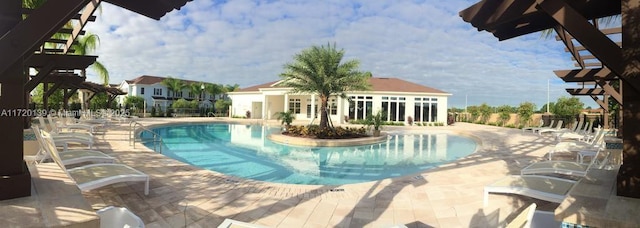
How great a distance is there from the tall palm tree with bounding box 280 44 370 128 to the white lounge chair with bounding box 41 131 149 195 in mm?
12346

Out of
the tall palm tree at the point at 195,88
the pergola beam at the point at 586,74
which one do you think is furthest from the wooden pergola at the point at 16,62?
the tall palm tree at the point at 195,88

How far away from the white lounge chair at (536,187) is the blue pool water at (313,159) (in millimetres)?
4003

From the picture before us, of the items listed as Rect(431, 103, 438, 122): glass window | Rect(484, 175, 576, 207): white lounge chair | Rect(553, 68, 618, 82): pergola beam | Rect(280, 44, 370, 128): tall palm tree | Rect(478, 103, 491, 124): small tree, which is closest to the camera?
Rect(484, 175, 576, 207): white lounge chair

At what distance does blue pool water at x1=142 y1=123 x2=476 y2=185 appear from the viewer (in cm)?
884

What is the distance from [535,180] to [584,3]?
2541 millimetres

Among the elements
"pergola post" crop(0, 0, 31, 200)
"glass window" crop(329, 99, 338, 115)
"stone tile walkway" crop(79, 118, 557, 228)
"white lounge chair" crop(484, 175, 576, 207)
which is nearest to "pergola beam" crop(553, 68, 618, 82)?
"stone tile walkway" crop(79, 118, 557, 228)

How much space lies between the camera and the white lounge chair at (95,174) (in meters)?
4.08

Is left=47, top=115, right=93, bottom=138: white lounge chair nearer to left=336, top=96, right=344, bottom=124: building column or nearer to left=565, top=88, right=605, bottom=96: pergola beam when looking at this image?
left=565, top=88, right=605, bottom=96: pergola beam

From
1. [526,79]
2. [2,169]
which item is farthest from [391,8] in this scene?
[526,79]

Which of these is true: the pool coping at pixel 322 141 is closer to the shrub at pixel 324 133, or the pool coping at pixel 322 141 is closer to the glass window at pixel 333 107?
the shrub at pixel 324 133

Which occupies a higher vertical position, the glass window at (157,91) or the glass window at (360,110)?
the glass window at (157,91)

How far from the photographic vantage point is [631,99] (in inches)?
98.7

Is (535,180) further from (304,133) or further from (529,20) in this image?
(304,133)

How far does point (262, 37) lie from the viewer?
936 inches
